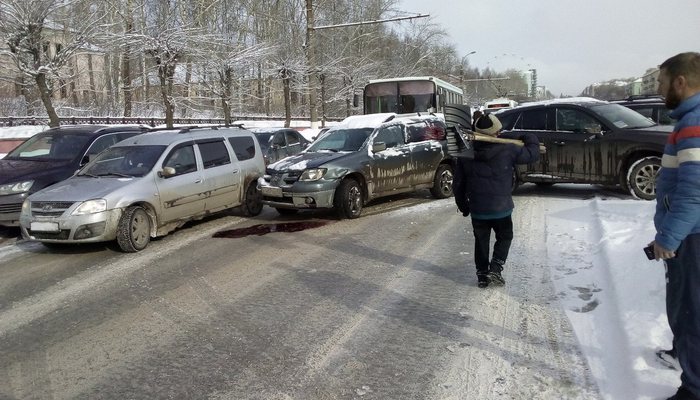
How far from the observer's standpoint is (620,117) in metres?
10.1

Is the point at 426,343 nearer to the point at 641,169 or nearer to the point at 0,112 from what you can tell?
the point at 641,169

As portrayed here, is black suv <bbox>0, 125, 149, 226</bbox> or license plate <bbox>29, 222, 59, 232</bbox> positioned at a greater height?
black suv <bbox>0, 125, 149, 226</bbox>

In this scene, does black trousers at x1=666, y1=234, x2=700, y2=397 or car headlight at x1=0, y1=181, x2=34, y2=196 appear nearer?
black trousers at x1=666, y1=234, x2=700, y2=397

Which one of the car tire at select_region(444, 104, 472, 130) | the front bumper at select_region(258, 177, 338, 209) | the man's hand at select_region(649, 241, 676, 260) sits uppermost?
the car tire at select_region(444, 104, 472, 130)

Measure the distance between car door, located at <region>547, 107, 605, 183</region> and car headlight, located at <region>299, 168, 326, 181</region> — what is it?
4650mm

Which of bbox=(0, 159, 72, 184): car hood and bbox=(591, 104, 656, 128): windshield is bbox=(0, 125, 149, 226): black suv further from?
bbox=(591, 104, 656, 128): windshield

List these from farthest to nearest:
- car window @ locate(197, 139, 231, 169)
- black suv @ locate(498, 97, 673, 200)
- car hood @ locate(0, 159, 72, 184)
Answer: black suv @ locate(498, 97, 673, 200) < car window @ locate(197, 139, 231, 169) < car hood @ locate(0, 159, 72, 184)

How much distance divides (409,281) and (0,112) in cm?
3103

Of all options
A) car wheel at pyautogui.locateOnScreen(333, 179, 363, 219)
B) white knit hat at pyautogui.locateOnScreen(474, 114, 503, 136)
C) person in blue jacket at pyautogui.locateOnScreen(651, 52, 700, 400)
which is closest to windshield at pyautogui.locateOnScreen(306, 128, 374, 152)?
car wheel at pyautogui.locateOnScreen(333, 179, 363, 219)

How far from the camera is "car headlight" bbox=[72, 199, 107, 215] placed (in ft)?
24.0

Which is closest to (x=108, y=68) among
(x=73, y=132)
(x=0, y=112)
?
(x=0, y=112)

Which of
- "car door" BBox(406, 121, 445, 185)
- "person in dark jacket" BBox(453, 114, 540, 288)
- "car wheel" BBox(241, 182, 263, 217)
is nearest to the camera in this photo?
"person in dark jacket" BBox(453, 114, 540, 288)

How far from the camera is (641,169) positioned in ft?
31.0

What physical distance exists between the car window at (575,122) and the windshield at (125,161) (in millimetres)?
Answer: 7496
